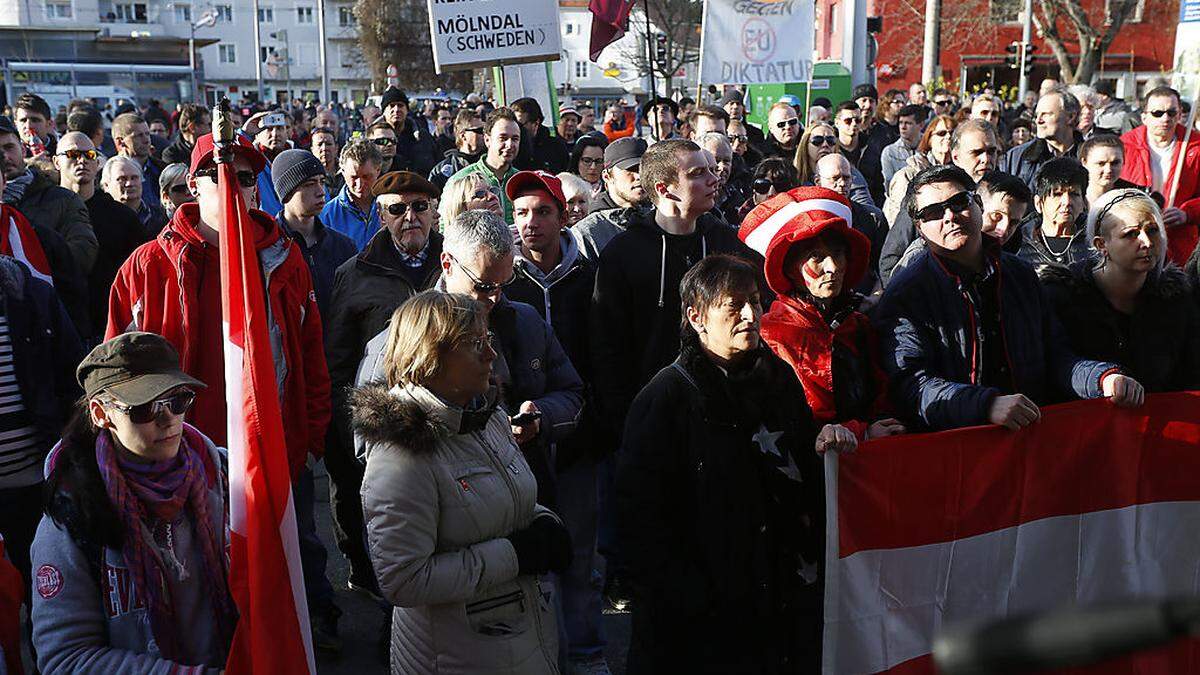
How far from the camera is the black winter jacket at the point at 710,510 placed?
3.61 meters

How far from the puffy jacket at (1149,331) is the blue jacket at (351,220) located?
400 cm

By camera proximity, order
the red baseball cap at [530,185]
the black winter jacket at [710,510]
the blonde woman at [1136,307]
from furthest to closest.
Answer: the red baseball cap at [530,185] < the blonde woman at [1136,307] < the black winter jacket at [710,510]

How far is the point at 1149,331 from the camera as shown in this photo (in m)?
4.43

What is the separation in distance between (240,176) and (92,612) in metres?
1.79

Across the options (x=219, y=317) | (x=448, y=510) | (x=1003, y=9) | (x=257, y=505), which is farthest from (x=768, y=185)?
(x=1003, y=9)

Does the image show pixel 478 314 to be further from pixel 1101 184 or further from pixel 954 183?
pixel 1101 184

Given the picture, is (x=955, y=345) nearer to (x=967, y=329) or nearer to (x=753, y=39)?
(x=967, y=329)

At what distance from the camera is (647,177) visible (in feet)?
16.8

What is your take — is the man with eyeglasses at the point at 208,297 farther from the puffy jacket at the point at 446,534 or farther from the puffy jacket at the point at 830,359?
the puffy jacket at the point at 830,359

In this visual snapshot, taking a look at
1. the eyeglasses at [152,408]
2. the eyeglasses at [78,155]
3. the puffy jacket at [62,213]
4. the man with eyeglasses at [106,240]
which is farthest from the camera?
the eyeglasses at [78,155]

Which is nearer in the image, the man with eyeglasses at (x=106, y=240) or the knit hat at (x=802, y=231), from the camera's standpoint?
the knit hat at (x=802, y=231)

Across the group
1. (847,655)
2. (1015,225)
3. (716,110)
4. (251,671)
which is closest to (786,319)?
(847,655)

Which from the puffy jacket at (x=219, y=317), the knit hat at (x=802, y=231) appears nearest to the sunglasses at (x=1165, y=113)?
the knit hat at (x=802, y=231)

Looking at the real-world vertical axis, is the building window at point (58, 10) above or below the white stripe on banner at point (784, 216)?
above
